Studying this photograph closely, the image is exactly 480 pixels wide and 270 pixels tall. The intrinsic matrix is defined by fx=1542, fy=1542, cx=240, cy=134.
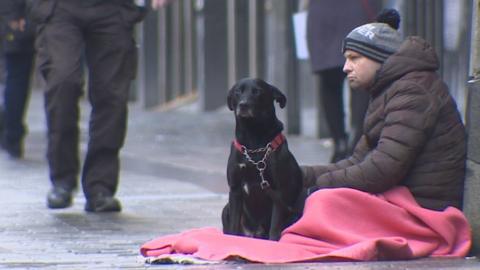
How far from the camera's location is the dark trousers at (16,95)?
12250 millimetres

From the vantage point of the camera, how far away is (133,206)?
8.81 metres

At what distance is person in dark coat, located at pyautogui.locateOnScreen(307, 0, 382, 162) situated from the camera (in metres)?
10.3

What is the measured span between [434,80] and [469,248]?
721mm

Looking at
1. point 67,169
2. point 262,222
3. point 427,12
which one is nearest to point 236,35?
point 427,12

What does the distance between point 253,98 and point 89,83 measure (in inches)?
79.3

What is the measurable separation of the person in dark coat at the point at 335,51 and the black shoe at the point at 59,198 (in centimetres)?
243

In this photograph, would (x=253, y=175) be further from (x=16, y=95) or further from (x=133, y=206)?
(x=16, y=95)

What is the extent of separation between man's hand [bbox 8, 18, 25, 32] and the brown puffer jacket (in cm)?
559

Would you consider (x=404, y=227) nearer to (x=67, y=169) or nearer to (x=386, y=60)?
(x=386, y=60)

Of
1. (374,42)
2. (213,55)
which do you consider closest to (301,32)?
(374,42)

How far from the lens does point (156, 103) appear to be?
20.8 meters

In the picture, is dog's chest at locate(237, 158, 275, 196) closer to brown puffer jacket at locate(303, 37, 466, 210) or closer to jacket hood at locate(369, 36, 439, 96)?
brown puffer jacket at locate(303, 37, 466, 210)

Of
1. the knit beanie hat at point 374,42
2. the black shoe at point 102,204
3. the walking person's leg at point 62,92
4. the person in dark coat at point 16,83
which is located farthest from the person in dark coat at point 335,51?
the knit beanie hat at point 374,42

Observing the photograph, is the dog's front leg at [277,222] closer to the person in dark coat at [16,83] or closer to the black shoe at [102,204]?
the black shoe at [102,204]
